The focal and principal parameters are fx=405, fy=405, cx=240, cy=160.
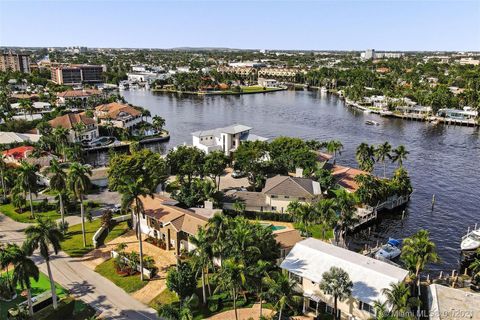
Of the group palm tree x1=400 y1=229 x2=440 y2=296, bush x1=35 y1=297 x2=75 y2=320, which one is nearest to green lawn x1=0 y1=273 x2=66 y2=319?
bush x1=35 y1=297 x2=75 y2=320

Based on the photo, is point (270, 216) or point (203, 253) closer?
point (203, 253)

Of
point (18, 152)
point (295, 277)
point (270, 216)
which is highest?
point (18, 152)

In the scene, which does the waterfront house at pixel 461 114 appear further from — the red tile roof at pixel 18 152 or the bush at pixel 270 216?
the red tile roof at pixel 18 152

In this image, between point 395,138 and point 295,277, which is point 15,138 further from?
point 395,138

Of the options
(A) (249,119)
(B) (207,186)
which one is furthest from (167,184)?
(A) (249,119)

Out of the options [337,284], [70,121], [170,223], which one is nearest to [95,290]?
[170,223]

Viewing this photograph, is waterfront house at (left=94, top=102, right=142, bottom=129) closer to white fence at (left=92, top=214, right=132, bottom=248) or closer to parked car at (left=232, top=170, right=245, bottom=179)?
parked car at (left=232, top=170, right=245, bottom=179)

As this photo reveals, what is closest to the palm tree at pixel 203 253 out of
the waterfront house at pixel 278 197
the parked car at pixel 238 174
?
the waterfront house at pixel 278 197

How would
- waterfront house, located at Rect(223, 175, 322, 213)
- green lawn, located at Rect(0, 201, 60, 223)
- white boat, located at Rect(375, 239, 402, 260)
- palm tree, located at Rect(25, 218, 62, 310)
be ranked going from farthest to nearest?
waterfront house, located at Rect(223, 175, 322, 213), green lawn, located at Rect(0, 201, 60, 223), white boat, located at Rect(375, 239, 402, 260), palm tree, located at Rect(25, 218, 62, 310)
